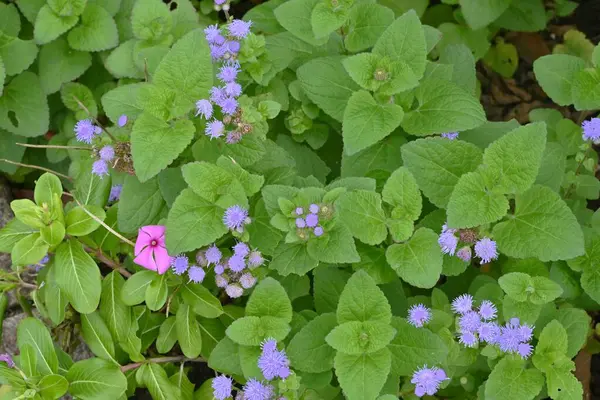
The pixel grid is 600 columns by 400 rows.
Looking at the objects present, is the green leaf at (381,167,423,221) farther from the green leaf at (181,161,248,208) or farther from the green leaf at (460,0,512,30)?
the green leaf at (460,0,512,30)

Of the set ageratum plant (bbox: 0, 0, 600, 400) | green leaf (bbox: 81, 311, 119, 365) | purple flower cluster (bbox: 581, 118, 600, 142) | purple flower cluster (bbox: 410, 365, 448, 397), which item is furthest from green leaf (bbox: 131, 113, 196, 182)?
purple flower cluster (bbox: 581, 118, 600, 142)

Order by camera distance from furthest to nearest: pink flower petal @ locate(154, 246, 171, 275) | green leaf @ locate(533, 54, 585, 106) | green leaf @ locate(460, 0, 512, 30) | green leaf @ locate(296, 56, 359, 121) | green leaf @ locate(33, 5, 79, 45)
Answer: green leaf @ locate(460, 0, 512, 30)
green leaf @ locate(33, 5, 79, 45)
green leaf @ locate(533, 54, 585, 106)
green leaf @ locate(296, 56, 359, 121)
pink flower petal @ locate(154, 246, 171, 275)

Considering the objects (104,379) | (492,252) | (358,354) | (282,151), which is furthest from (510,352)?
(104,379)

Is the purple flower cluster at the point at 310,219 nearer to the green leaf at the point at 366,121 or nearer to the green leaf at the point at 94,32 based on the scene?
the green leaf at the point at 366,121

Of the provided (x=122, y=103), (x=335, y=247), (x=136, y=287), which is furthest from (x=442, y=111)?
(x=136, y=287)

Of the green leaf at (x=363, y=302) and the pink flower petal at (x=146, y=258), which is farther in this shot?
the pink flower petal at (x=146, y=258)

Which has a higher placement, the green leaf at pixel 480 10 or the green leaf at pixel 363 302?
the green leaf at pixel 480 10

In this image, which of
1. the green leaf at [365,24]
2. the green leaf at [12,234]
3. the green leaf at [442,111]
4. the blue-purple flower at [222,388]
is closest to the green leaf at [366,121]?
the green leaf at [442,111]
